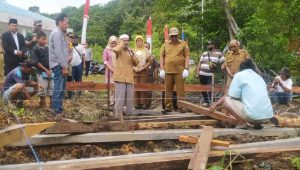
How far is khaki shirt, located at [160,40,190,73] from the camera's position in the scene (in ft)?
35.0

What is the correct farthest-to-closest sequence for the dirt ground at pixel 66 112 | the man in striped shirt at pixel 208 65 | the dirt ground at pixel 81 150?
the man in striped shirt at pixel 208 65, the dirt ground at pixel 66 112, the dirt ground at pixel 81 150

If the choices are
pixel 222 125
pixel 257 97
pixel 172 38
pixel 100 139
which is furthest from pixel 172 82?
pixel 100 139

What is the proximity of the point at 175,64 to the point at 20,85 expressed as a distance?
3204mm

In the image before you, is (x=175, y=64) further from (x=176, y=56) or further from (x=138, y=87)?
(x=138, y=87)

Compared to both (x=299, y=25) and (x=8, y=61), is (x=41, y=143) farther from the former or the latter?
(x=299, y=25)

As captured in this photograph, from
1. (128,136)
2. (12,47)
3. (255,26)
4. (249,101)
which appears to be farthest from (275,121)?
(255,26)

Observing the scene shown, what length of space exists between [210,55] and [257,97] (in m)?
4.44

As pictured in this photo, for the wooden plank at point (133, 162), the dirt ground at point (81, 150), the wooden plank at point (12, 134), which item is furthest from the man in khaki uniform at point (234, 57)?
the wooden plank at point (12, 134)

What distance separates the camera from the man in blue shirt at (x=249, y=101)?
7.72 meters

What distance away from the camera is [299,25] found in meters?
12.7

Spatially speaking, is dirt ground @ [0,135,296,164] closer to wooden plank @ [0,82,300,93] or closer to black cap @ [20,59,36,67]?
wooden plank @ [0,82,300,93]

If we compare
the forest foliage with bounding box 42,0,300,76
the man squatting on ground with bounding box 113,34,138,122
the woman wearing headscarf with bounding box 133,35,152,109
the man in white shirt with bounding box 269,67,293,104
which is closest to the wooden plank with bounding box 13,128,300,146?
the man squatting on ground with bounding box 113,34,138,122

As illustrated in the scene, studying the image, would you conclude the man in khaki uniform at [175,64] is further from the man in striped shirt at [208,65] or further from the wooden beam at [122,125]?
the wooden beam at [122,125]

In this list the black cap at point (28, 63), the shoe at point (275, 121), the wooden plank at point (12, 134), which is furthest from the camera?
the black cap at point (28, 63)
